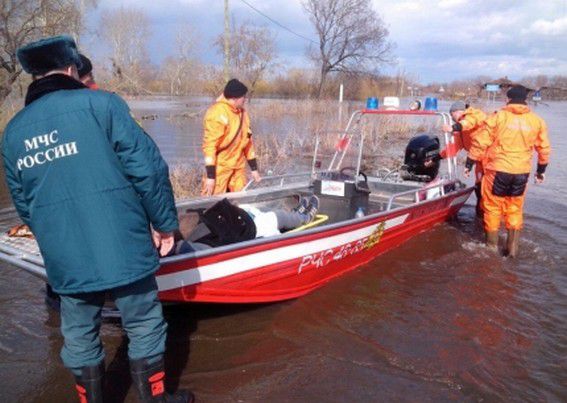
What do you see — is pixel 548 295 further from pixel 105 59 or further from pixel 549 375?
pixel 105 59

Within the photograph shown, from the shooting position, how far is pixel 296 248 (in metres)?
3.58

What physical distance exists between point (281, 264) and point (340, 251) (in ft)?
2.71

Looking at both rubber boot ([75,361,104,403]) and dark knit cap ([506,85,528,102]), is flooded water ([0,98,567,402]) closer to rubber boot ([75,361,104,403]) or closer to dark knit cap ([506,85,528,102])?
rubber boot ([75,361,104,403])

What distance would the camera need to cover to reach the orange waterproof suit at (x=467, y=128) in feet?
18.7

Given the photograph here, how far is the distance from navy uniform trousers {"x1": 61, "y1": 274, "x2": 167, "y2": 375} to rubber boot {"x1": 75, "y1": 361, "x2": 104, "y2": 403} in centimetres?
3

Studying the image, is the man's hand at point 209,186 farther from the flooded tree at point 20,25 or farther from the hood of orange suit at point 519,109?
the flooded tree at point 20,25

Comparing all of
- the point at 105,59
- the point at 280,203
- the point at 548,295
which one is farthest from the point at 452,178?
the point at 105,59

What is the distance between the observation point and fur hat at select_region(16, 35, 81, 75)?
6.42 feet

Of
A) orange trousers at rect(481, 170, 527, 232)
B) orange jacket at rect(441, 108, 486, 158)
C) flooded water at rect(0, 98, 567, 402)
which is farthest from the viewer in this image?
orange jacket at rect(441, 108, 486, 158)

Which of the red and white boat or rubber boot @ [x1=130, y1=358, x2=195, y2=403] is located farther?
the red and white boat

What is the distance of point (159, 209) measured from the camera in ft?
7.04

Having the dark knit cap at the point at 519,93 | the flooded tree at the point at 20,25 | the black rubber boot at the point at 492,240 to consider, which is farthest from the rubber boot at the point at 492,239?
the flooded tree at the point at 20,25

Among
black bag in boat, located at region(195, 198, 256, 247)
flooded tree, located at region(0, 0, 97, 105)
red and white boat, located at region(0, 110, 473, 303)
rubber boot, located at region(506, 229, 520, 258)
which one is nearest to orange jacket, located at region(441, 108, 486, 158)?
red and white boat, located at region(0, 110, 473, 303)

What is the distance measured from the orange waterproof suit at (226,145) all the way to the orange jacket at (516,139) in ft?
9.47
